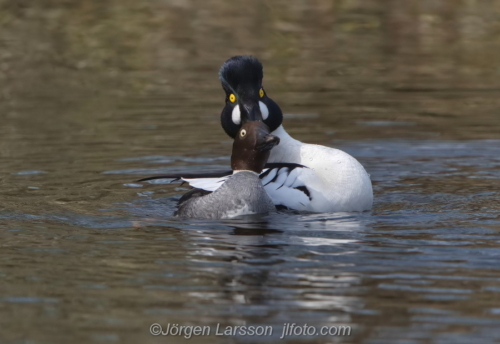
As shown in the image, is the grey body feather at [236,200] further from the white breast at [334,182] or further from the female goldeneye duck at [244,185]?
the white breast at [334,182]

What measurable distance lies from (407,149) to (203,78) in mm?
5753

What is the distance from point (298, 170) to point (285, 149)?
1.65 feet

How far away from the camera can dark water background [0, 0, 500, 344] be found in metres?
6.00

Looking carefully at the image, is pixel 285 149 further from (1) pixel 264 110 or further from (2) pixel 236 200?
(2) pixel 236 200

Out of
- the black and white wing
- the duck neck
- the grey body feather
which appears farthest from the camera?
the duck neck

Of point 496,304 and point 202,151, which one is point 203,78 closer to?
point 202,151

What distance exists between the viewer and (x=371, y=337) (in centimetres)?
539

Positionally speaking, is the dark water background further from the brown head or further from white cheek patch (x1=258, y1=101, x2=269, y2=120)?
white cheek patch (x1=258, y1=101, x2=269, y2=120)

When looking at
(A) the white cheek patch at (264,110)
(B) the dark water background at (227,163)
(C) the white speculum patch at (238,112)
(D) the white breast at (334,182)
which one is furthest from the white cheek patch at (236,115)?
(B) the dark water background at (227,163)

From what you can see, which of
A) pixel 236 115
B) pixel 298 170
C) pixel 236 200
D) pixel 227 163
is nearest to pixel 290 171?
pixel 298 170

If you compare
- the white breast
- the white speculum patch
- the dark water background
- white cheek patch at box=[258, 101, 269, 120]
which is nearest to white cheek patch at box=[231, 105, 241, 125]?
the white speculum patch

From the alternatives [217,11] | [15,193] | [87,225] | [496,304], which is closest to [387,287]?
[496,304]

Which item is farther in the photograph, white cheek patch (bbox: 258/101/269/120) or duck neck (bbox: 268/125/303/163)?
duck neck (bbox: 268/125/303/163)

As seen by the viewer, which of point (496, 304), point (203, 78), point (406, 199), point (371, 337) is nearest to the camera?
point (371, 337)
